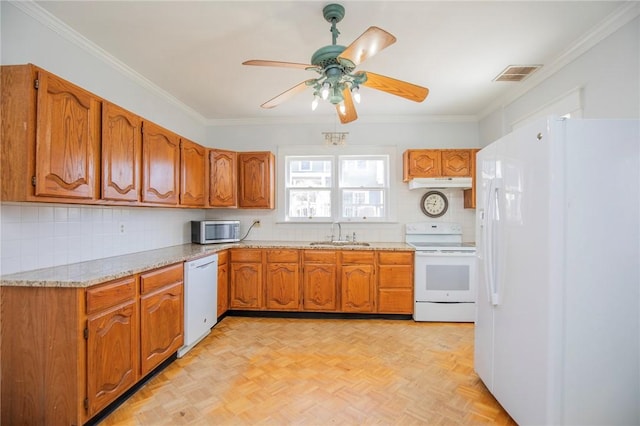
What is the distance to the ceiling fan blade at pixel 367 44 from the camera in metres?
1.34

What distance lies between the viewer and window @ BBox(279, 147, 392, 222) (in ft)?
13.4

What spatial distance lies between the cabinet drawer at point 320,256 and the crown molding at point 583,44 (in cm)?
269

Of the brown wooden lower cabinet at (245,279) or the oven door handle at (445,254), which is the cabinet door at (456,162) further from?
the brown wooden lower cabinet at (245,279)

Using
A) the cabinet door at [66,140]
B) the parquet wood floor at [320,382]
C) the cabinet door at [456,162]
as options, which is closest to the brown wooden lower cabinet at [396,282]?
the parquet wood floor at [320,382]

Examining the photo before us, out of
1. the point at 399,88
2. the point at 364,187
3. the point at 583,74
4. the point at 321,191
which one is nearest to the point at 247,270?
the point at 321,191

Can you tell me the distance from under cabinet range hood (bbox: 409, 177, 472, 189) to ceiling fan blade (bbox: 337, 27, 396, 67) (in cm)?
237

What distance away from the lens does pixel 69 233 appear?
215 centimetres

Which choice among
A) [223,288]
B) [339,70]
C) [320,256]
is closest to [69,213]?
[223,288]

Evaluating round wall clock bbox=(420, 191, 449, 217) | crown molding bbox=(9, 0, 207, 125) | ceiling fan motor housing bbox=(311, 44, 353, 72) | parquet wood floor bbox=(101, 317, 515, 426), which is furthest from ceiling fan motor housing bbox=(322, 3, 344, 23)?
round wall clock bbox=(420, 191, 449, 217)

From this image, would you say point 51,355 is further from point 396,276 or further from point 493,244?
point 396,276

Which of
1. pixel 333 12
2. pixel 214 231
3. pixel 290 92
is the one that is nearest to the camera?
pixel 333 12

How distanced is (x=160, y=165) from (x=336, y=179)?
2240 mm

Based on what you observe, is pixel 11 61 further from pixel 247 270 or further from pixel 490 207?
pixel 490 207

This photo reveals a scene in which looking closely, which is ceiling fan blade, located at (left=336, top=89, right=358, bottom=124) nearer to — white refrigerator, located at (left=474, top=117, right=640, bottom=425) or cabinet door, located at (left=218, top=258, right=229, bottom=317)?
white refrigerator, located at (left=474, top=117, right=640, bottom=425)
